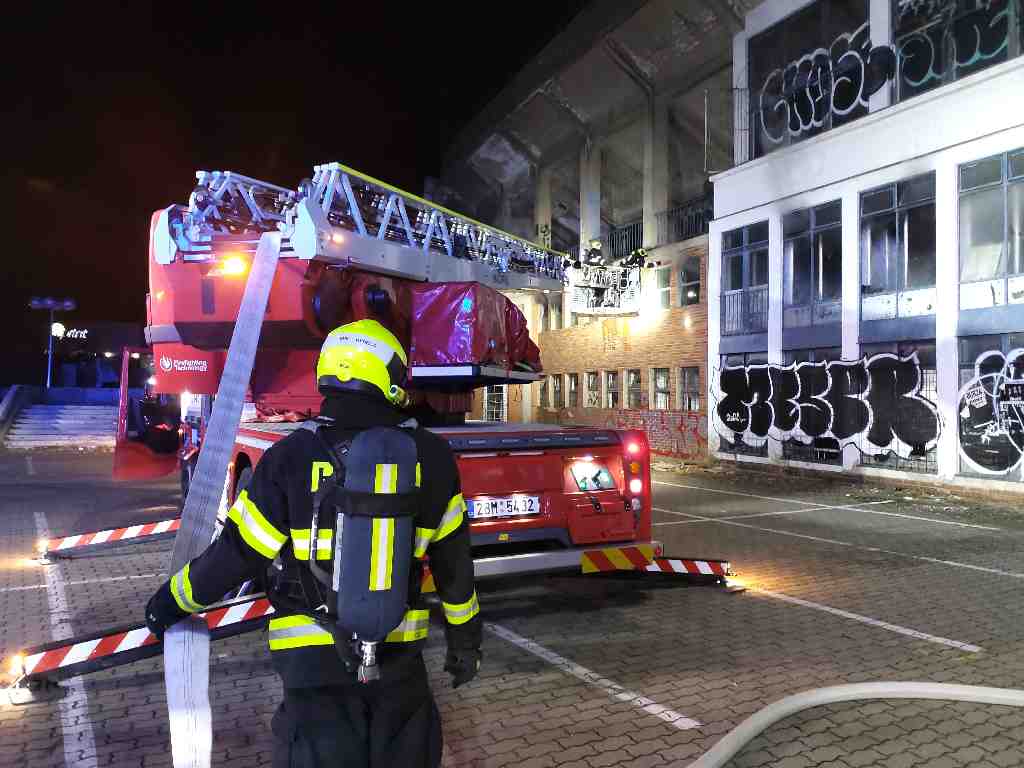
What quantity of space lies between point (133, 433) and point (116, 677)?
7529 mm

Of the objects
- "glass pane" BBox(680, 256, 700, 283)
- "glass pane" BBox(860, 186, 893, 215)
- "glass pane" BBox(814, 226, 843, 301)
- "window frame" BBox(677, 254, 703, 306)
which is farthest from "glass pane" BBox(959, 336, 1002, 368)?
"glass pane" BBox(680, 256, 700, 283)

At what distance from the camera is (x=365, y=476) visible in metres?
2.19

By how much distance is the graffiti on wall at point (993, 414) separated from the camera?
45.1ft

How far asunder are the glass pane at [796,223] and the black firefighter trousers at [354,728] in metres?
18.4

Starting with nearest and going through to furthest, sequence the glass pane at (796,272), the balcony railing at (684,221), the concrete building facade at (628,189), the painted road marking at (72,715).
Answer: the painted road marking at (72,715), the glass pane at (796,272), the concrete building facade at (628,189), the balcony railing at (684,221)

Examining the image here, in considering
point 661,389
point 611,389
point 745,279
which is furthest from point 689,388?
point 611,389

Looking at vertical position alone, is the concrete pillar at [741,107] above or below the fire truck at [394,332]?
above

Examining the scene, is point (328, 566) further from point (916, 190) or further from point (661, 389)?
point (661, 389)

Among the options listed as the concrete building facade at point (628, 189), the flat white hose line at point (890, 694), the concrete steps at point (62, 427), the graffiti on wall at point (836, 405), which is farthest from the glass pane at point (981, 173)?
the concrete steps at point (62, 427)

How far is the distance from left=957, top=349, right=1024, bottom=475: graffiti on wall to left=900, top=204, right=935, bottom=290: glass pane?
7.30 feet

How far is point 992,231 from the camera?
14.6m

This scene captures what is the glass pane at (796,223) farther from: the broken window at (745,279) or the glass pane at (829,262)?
the broken window at (745,279)

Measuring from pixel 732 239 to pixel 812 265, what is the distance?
297 centimetres

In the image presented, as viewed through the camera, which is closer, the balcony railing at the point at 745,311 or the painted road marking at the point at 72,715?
the painted road marking at the point at 72,715
